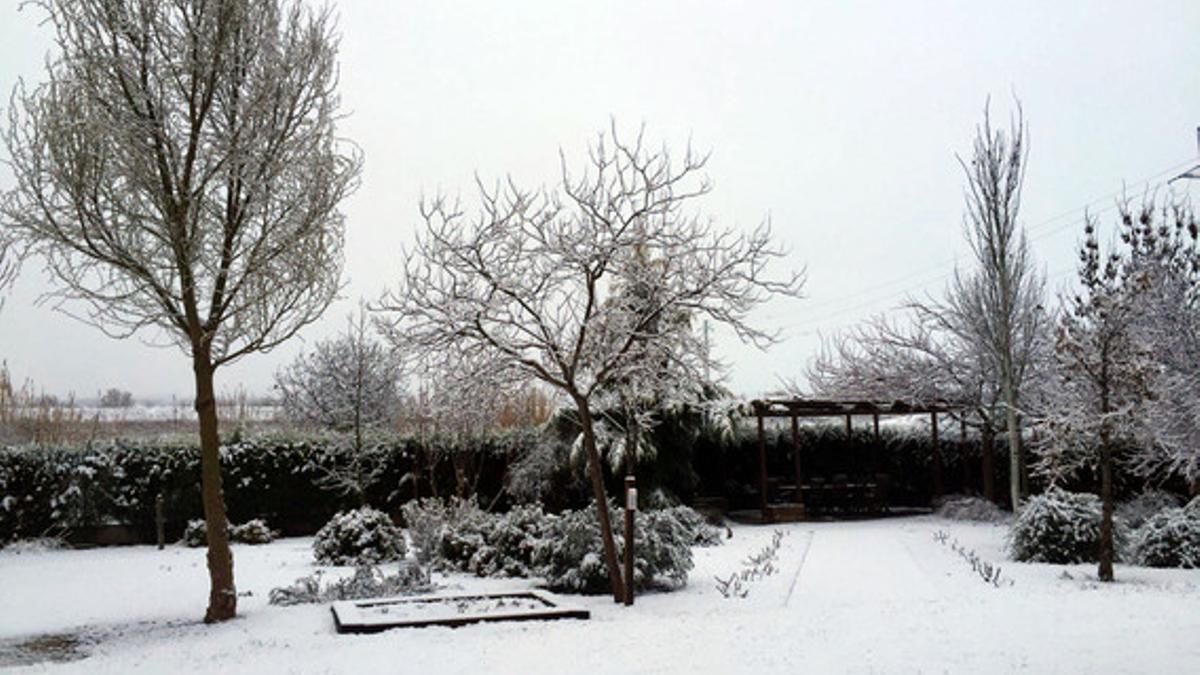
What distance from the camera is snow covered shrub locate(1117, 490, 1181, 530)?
1592cm

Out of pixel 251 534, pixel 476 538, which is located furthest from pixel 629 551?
pixel 251 534

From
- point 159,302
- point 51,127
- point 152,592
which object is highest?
point 51,127

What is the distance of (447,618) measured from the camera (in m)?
9.01

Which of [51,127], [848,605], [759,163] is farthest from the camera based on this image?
[759,163]

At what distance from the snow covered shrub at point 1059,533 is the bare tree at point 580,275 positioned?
14.9 feet

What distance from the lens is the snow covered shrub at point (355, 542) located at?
14.0 m

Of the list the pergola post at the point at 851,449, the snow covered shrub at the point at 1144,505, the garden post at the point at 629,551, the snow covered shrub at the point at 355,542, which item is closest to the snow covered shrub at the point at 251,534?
the snow covered shrub at the point at 355,542

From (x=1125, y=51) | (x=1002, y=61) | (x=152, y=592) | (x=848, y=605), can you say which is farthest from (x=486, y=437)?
(x=1125, y=51)

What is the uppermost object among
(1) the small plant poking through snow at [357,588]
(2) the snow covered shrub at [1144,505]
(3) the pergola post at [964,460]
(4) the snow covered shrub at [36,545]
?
(3) the pergola post at [964,460]

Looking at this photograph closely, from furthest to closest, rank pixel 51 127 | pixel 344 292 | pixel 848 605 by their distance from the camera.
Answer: pixel 344 292, pixel 848 605, pixel 51 127

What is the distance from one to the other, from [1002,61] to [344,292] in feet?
20.3

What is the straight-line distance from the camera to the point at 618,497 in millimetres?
18547

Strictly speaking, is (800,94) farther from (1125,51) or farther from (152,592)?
(152,592)

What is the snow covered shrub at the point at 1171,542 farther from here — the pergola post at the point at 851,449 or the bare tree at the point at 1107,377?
the pergola post at the point at 851,449
